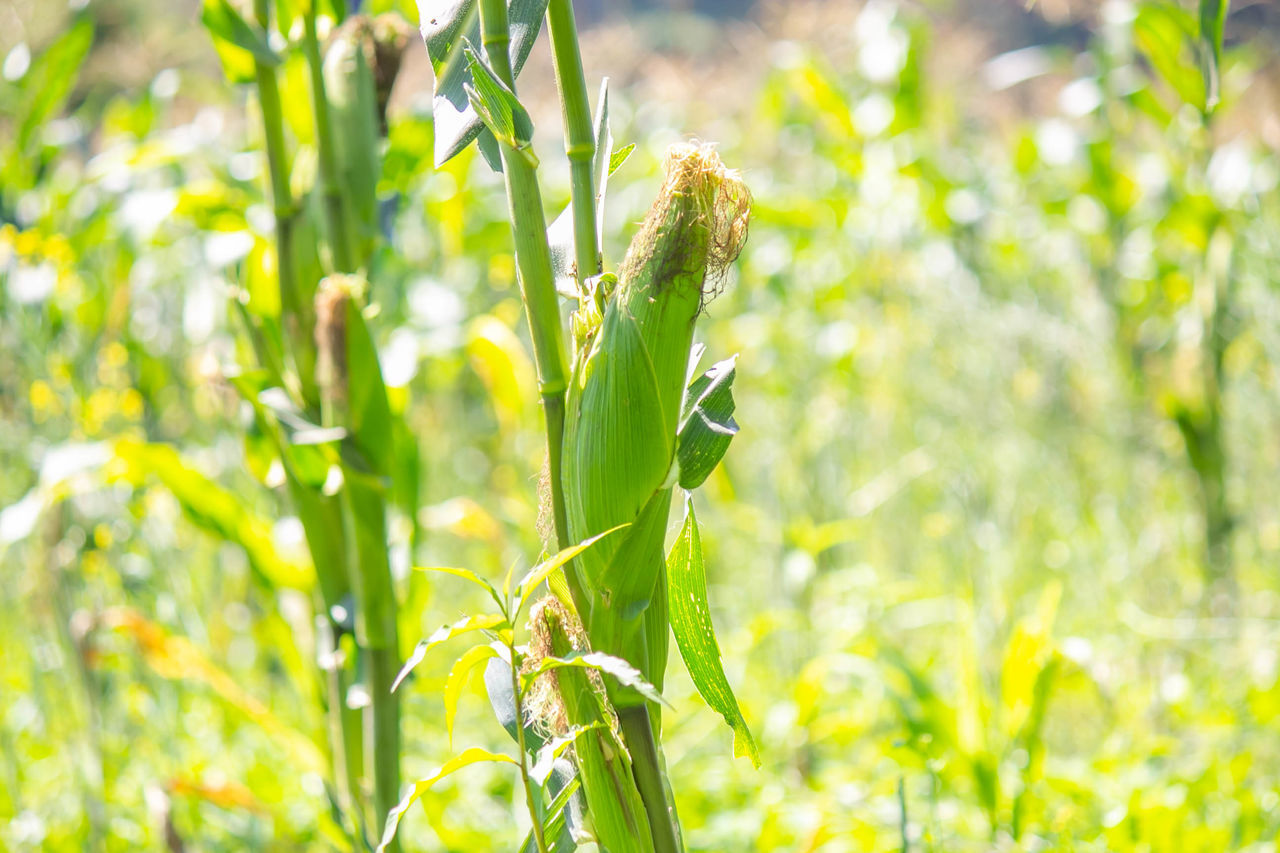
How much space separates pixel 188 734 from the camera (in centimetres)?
197

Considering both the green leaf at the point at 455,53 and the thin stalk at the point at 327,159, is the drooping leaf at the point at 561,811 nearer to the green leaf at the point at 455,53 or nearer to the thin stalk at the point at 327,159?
the green leaf at the point at 455,53

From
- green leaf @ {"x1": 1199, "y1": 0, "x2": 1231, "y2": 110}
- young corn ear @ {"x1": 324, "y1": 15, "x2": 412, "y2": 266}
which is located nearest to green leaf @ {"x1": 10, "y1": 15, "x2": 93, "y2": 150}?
young corn ear @ {"x1": 324, "y1": 15, "x2": 412, "y2": 266}

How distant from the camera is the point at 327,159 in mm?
993

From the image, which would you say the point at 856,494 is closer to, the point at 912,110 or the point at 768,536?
the point at 768,536

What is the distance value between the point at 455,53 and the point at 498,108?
0.29ft

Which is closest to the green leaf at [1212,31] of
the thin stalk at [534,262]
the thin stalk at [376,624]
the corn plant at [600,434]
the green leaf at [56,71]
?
the corn plant at [600,434]

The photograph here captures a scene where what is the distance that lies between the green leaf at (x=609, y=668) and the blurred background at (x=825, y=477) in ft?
1.45

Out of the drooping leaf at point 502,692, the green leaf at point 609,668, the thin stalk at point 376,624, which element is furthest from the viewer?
the thin stalk at point 376,624

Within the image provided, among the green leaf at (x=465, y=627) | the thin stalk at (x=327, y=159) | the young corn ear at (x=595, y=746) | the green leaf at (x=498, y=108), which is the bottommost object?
the young corn ear at (x=595, y=746)

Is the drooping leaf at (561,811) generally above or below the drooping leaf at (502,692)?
below

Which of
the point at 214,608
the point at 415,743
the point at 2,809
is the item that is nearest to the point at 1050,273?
the point at 415,743

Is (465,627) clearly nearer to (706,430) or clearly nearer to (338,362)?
(706,430)

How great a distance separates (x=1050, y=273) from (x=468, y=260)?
6.32 ft

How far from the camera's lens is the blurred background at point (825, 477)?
1.29 m
